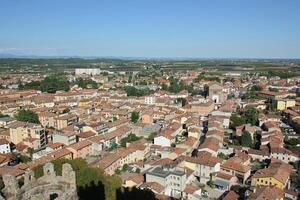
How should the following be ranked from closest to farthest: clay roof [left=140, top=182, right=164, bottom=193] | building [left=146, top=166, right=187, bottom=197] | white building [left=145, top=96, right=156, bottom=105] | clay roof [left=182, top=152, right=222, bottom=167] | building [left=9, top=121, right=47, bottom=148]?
clay roof [left=140, top=182, right=164, bottom=193]
building [left=146, top=166, right=187, bottom=197]
clay roof [left=182, top=152, right=222, bottom=167]
building [left=9, top=121, right=47, bottom=148]
white building [left=145, top=96, right=156, bottom=105]

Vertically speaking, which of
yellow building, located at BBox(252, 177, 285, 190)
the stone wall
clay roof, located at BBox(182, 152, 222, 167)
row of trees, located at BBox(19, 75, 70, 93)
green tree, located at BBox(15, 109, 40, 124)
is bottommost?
yellow building, located at BBox(252, 177, 285, 190)

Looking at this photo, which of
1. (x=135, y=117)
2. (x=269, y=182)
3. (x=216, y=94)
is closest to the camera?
(x=269, y=182)

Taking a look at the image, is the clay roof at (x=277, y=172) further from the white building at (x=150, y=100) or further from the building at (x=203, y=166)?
the white building at (x=150, y=100)

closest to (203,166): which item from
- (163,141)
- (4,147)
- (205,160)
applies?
(205,160)

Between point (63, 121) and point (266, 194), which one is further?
point (63, 121)

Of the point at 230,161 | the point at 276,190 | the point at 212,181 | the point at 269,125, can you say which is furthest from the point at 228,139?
the point at 276,190

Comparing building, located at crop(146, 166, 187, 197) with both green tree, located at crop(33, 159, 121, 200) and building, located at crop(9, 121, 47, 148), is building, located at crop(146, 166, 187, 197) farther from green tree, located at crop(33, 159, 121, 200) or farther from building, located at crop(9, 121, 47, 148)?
building, located at crop(9, 121, 47, 148)

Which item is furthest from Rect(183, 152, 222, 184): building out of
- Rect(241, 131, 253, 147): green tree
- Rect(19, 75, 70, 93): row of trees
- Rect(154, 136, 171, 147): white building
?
Rect(19, 75, 70, 93): row of trees

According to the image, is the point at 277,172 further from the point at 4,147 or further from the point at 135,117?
the point at 4,147

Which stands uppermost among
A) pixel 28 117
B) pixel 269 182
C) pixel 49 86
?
pixel 49 86

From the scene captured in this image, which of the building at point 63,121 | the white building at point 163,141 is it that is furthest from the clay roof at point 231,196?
the building at point 63,121

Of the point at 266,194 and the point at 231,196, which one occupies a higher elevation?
the point at 266,194
